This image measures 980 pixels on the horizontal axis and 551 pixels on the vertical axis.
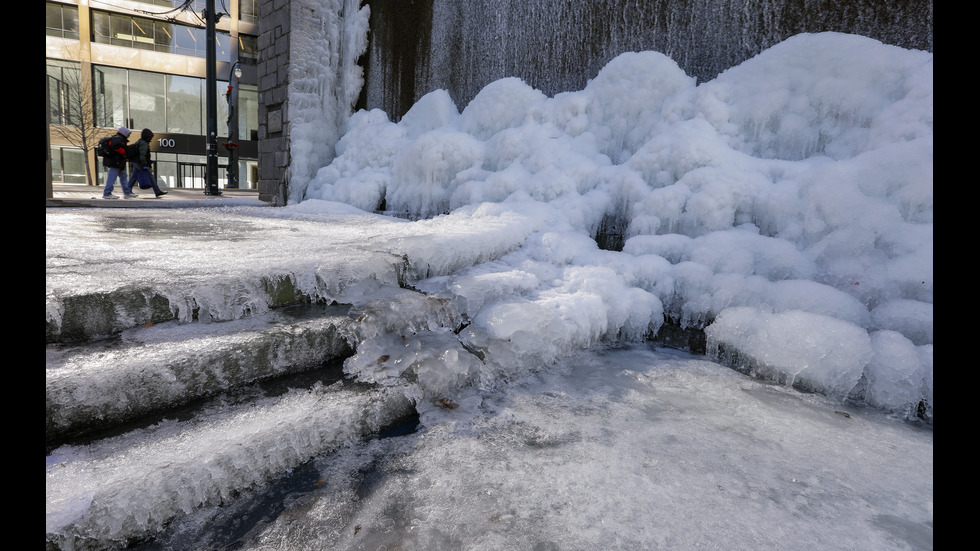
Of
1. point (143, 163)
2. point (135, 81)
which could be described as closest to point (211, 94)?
point (143, 163)

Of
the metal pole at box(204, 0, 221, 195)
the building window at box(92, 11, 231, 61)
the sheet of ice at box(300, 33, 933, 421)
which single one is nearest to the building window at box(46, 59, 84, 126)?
the building window at box(92, 11, 231, 61)

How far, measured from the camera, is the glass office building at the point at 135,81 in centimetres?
2236

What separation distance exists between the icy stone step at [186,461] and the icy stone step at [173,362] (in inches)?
4.9

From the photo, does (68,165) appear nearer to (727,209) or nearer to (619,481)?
(727,209)

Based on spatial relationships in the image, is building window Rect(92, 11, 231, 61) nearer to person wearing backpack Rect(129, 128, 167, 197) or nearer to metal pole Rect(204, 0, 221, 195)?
metal pole Rect(204, 0, 221, 195)

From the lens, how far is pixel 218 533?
1495 mm

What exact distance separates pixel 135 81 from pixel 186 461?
2951 cm

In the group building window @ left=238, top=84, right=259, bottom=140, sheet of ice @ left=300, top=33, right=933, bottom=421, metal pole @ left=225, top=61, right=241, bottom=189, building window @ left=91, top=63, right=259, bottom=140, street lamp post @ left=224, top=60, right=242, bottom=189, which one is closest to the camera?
sheet of ice @ left=300, top=33, right=933, bottom=421

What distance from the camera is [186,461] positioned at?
1600mm

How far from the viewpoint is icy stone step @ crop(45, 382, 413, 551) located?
4.56ft

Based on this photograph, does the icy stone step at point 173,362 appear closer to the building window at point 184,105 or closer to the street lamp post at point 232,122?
the street lamp post at point 232,122

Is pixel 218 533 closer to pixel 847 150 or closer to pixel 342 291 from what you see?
pixel 342 291

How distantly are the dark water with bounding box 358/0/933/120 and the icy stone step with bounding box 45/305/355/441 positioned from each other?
465 centimetres
